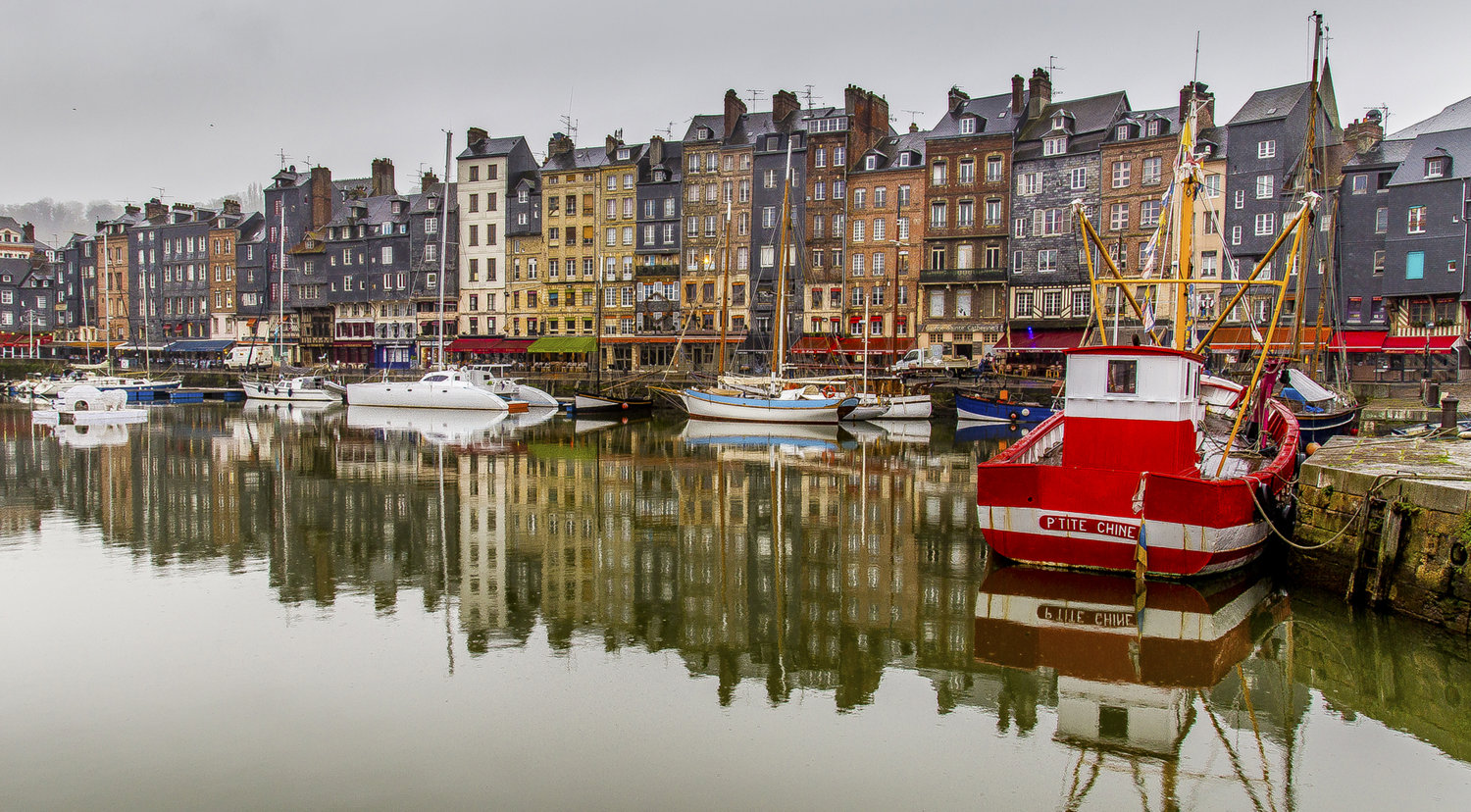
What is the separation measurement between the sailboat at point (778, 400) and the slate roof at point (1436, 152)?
25.5 m

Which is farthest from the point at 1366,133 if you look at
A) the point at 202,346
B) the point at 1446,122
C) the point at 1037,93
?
the point at 202,346

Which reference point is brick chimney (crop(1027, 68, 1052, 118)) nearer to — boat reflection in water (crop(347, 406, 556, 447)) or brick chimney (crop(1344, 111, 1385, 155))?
brick chimney (crop(1344, 111, 1385, 155))

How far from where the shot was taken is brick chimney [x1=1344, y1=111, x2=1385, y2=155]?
47281 millimetres

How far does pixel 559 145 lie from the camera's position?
236 ft

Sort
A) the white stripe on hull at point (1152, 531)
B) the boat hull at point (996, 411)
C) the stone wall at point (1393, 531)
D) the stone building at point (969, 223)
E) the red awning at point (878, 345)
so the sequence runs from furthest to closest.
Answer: the red awning at point (878, 345), the stone building at point (969, 223), the boat hull at point (996, 411), the white stripe on hull at point (1152, 531), the stone wall at point (1393, 531)

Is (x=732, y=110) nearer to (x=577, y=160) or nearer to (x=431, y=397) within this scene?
(x=577, y=160)

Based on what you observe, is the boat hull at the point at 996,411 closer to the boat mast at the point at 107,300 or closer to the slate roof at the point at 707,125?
the slate roof at the point at 707,125

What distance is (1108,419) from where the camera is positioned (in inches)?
567

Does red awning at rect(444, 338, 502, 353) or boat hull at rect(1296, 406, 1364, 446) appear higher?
red awning at rect(444, 338, 502, 353)

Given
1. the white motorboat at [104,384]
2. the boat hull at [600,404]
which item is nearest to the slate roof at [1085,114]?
the boat hull at [600,404]

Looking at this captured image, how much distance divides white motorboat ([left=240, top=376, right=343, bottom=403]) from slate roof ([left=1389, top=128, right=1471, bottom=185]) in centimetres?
5583

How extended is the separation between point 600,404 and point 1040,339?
78.2ft

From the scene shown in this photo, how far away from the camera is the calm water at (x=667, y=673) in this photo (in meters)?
7.87

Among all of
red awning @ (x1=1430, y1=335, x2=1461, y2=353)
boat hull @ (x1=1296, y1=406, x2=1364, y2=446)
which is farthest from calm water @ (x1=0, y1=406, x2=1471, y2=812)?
red awning @ (x1=1430, y1=335, x2=1461, y2=353)
